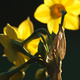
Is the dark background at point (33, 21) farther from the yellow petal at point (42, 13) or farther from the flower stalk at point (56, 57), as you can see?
the flower stalk at point (56, 57)

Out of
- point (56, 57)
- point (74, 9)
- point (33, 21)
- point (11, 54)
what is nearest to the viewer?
point (56, 57)

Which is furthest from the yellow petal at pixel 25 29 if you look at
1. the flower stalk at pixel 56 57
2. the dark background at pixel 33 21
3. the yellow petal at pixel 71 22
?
the dark background at pixel 33 21

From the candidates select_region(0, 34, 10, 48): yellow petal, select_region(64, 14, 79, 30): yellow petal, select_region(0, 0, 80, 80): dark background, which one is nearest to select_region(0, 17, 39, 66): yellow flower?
select_region(0, 34, 10, 48): yellow petal

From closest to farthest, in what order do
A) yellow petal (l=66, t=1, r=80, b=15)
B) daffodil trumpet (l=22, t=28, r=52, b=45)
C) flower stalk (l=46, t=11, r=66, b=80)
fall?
flower stalk (l=46, t=11, r=66, b=80), daffodil trumpet (l=22, t=28, r=52, b=45), yellow petal (l=66, t=1, r=80, b=15)

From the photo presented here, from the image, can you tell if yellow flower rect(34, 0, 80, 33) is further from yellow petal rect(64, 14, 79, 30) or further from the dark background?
the dark background

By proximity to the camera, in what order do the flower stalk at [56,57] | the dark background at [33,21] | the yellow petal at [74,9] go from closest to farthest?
the flower stalk at [56,57], the yellow petal at [74,9], the dark background at [33,21]

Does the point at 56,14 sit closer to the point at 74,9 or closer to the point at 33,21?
the point at 74,9

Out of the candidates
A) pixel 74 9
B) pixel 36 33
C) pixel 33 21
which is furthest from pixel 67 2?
pixel 33 21
